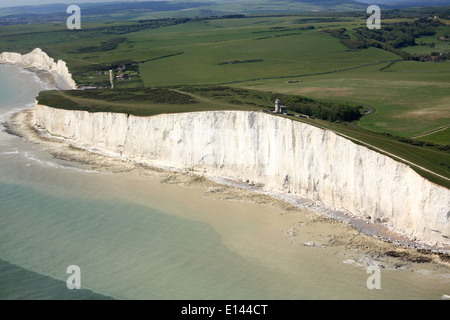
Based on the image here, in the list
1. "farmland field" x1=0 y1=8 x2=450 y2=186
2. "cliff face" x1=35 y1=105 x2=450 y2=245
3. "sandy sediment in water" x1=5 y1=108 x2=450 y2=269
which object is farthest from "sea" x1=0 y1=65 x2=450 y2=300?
"farmland field" x1=0 y1=8 x2=450 y2=186

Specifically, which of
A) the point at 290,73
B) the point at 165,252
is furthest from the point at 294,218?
the point at 290,73

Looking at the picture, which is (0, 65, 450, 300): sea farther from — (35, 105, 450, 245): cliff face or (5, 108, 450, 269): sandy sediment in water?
(35, 105, 450, 245): cliff face

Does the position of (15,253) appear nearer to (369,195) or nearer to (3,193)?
(3,193)

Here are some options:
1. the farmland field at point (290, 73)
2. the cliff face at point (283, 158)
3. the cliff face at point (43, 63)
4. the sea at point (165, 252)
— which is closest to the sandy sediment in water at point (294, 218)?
the sea at point (165, 252)

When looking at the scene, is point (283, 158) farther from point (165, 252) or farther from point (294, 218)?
point (165, 252)

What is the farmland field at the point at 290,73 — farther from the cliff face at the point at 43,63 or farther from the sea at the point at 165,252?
the sea at the point at 165,252
